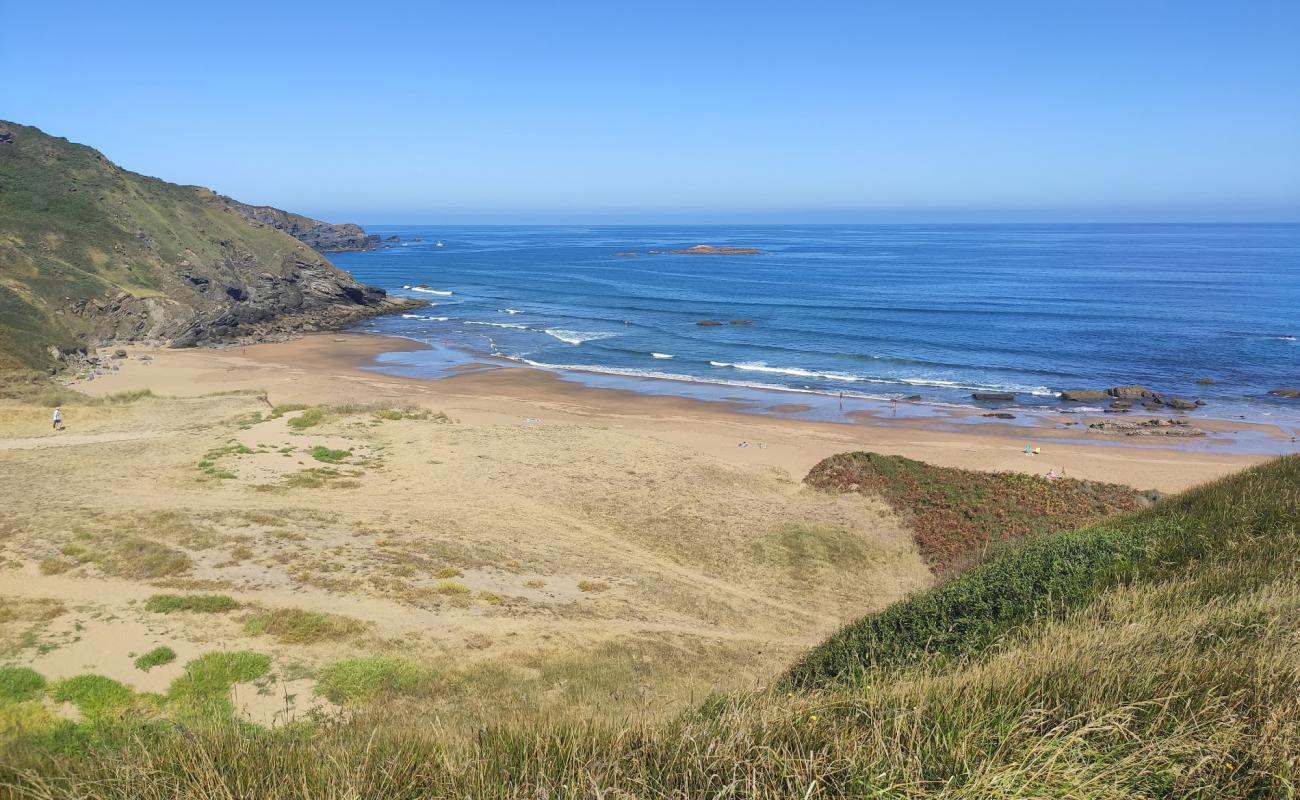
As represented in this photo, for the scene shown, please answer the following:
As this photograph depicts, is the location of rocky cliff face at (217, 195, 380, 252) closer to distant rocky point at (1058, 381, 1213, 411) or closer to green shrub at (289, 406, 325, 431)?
green shrub at (289, 406, 325, 431)

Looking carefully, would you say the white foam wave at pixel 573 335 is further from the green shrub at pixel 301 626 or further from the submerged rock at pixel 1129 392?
the green shrub at pixel 301 626

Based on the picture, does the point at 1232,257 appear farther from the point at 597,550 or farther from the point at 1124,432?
the point at 597,550

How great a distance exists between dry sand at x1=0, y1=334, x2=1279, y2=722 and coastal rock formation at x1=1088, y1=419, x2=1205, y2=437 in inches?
104

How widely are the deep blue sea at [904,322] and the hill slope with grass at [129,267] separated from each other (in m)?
9.50

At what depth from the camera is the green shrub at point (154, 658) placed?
11.1m

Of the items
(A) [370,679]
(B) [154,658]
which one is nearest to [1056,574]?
(A) [370,679]

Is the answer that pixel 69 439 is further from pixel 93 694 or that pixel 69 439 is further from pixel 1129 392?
pixel 1129 392

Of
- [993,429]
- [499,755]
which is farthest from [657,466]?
[499,755]

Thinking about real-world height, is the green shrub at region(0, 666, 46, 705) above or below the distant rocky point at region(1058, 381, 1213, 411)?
above

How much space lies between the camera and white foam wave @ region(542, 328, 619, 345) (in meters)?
57.7

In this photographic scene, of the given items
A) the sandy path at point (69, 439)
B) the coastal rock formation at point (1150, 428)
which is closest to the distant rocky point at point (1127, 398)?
the coastal rock formation at point (1150, 428)

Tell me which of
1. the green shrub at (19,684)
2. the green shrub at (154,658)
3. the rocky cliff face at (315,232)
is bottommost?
the green shrub at (154,658)

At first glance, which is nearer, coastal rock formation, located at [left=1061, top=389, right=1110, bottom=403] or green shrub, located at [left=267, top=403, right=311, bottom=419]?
green shrub, located at [left=267, top=403, right=311, bottom=419]

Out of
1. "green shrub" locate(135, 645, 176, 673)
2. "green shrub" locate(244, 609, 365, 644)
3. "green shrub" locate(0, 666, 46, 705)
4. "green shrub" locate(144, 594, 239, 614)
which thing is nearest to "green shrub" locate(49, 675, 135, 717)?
"green shrub" locate(0, 666, 46, 705)
